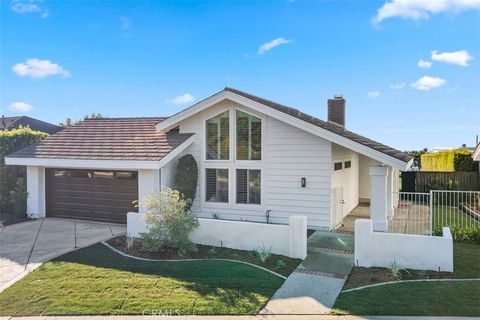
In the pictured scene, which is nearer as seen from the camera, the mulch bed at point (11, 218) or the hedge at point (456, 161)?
the mulch bed at point (11, 218)

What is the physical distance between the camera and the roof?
1355cm

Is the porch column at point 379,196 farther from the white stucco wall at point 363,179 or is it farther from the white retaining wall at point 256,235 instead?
the white stucco wall at point 363,179

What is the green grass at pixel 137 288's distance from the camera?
6527 mm

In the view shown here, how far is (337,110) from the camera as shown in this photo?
64.7ft

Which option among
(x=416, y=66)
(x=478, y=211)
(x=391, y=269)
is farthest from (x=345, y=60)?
(x=391, y=269)

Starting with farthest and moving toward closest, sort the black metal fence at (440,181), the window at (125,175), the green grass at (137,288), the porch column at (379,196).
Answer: the black metal fence at (440,181) < the window at (125,175) < the porch column at (379,196) < the green grass at (137,288)

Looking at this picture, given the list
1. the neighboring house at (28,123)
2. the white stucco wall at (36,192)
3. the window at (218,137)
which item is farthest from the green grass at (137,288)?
the neighboring house at (28,123)

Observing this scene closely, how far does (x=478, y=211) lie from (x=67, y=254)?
1620cm

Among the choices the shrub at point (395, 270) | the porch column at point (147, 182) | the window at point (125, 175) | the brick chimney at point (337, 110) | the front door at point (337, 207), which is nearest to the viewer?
the shrub at point (395, 270)

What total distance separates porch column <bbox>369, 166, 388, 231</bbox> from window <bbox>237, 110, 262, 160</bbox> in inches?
163

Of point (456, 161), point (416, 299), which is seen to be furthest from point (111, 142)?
point (456, 161)

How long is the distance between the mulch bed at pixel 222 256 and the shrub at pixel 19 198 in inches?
280

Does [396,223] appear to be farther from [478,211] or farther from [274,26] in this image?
[274,26]

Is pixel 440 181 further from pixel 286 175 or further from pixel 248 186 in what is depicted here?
pixel 248 186
